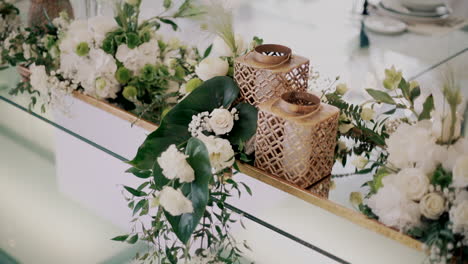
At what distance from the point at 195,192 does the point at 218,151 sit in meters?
→ 0.09

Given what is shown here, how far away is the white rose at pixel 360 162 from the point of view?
113cm

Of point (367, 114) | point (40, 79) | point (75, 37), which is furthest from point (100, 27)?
point (367, 114)

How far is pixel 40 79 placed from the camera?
1.48 meters

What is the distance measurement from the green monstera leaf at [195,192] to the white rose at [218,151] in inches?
1.4

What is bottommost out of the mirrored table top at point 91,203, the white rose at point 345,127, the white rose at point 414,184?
the mirrored table top at point 91,203

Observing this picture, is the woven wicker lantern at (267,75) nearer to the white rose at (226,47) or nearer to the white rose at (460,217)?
the white rose at (226,47)

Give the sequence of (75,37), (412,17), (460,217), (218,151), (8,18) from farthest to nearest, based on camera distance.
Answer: (412,17)
(8,18)
(75,37)
(218,151)
(460,217)

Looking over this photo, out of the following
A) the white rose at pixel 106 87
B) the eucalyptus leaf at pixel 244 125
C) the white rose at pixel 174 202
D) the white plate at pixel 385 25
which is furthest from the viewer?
the white plate at pixel 385 25

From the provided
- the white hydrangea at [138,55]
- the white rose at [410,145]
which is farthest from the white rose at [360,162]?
the white hydrangea at [138,55]

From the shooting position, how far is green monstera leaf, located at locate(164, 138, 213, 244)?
1008 mm

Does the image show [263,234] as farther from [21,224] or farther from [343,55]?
[343,55]

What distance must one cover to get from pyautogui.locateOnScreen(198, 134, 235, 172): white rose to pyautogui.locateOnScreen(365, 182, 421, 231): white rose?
27 centimetres

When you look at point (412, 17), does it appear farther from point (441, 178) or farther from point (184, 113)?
point (441, 178)

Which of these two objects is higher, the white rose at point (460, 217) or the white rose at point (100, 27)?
the white rose at point (100, 27)
